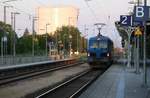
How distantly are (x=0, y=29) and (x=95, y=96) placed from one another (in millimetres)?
90400

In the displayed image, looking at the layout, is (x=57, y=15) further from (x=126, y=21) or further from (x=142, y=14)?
(x=142, y=14)

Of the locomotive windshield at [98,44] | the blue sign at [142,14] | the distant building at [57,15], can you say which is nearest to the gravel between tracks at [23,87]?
the blue sign at [142,14]

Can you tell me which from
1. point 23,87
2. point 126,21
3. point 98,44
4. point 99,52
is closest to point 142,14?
point 23,87

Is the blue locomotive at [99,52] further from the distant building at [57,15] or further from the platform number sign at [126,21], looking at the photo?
the distant building at [57,15]

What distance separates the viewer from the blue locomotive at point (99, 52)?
48125 millimetres

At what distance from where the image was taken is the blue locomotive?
48.1 meters

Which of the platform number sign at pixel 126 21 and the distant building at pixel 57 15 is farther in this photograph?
the distant building at pixel 57 15

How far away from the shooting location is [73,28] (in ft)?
485

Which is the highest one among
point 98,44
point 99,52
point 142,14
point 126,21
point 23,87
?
point 126,21

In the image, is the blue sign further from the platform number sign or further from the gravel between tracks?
the platform number sign

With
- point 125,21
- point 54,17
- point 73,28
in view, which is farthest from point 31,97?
point 54,17

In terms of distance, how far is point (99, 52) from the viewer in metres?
48.6

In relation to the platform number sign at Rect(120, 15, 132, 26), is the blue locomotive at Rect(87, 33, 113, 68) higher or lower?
lower

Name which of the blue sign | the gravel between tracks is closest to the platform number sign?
the gravel between tracks
